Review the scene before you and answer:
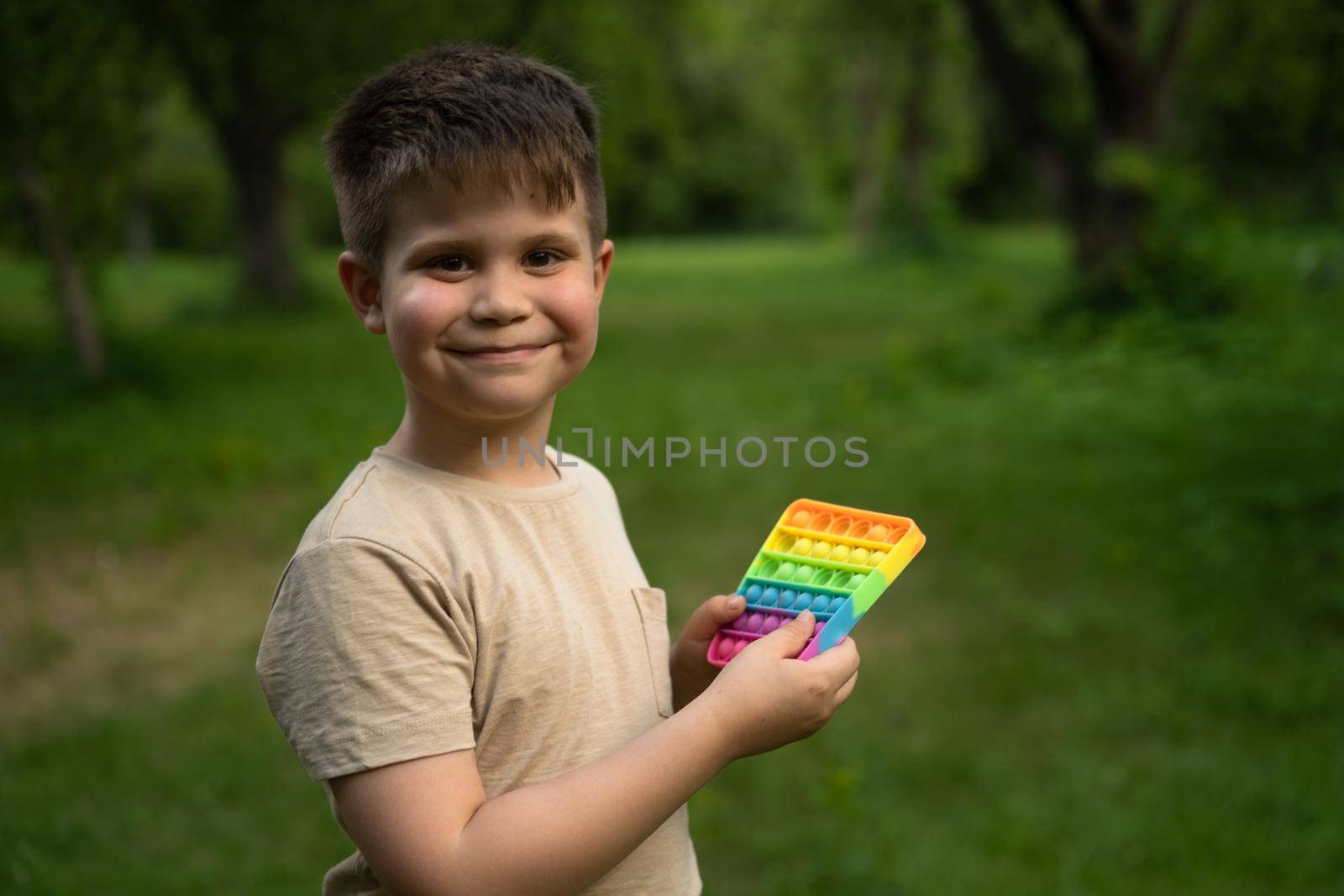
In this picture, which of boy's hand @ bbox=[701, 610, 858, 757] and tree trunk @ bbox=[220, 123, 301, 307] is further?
tree trunk @ bbox=[220, 123, 301, 307]

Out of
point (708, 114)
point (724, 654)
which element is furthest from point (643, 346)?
point (708, 114)

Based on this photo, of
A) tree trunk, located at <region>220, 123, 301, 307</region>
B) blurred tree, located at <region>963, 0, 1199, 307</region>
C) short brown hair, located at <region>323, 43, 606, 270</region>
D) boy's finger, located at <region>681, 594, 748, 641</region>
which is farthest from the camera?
tree trunk, located at <region>220, 123, 301, 307</region>

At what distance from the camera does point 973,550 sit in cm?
527

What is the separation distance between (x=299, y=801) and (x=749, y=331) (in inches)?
362

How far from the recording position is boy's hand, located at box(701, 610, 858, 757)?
50.8 inches

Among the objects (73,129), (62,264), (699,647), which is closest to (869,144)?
(73,129)

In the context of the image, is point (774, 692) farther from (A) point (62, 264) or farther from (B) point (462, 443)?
(A) point (62, 264)

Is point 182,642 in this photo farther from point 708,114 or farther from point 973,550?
point 708,114

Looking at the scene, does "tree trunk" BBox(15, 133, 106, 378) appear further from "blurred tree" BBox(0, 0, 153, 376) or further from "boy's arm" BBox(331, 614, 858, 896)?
"boy's arm" BBox(331, 614, 858, 896)

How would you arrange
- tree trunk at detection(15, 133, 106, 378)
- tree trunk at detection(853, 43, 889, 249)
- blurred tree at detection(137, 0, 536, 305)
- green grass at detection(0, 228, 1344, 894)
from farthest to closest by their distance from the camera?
tree trunk at detection(853, 43, 889, 249) → blurred tree at detection(137, 0, 536, 305) → tree trunk at detection(15, 133, 106, 378) → green grass at detection(0, 228, 1344, 894)

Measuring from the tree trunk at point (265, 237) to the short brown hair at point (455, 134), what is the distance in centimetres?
1326

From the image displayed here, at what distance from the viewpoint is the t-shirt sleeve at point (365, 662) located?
1.22m

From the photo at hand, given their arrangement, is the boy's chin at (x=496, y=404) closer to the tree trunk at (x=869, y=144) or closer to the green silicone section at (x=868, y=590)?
the green silicone section at (x=868, y=590)

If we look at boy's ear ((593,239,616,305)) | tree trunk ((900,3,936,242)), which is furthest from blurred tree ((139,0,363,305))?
tree trunk ((900,3,936,242))
